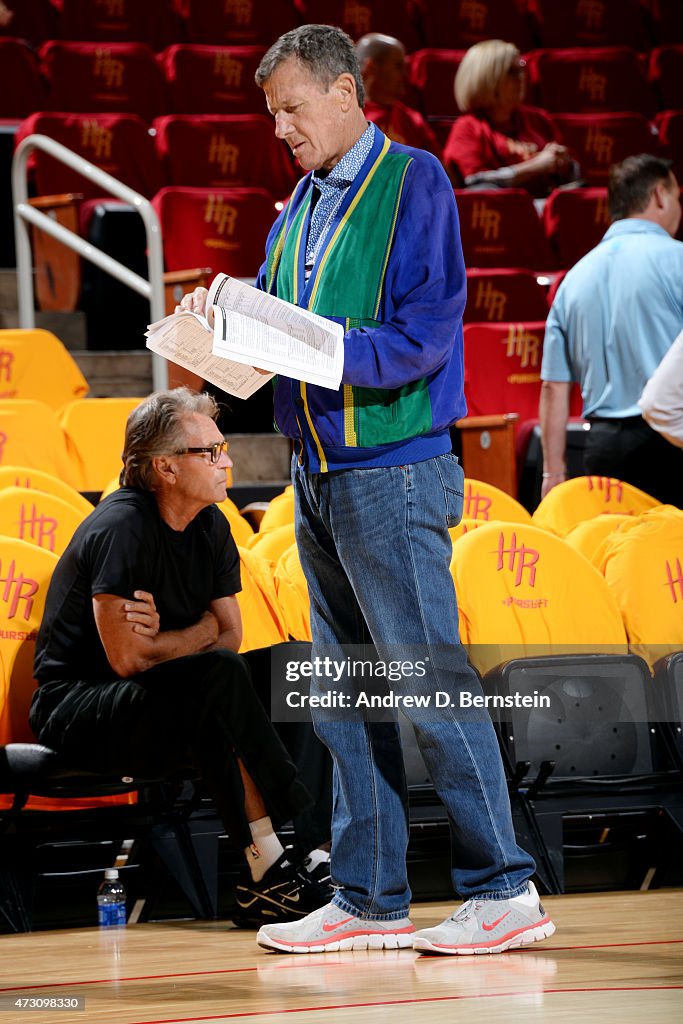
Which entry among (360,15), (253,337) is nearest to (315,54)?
(253,337)

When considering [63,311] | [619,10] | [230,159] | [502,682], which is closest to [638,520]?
[502,682]

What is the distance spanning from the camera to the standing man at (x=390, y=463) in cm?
208

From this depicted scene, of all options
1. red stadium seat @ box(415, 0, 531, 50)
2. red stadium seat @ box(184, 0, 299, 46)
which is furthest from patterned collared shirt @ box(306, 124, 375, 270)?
red stadium seat @ box(415, 0, 531, 50)

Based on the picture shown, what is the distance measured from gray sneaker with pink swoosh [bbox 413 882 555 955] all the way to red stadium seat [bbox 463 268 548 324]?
145 inches

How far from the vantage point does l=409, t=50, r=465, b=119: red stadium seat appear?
720 centimetres

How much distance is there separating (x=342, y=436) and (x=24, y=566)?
38.7 inches

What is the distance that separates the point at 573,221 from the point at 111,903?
4.38m

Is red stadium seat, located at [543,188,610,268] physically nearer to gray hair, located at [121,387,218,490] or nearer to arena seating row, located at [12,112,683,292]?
arena seating row, located at [12,112,683,292]

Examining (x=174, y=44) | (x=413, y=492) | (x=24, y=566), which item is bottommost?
(x=24, y=566)

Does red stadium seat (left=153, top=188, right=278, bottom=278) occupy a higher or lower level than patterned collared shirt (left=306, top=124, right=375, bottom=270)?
lower

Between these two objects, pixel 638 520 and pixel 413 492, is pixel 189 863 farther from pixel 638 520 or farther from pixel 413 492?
pixel 638 520

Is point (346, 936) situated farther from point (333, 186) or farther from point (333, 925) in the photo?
point (333, 186)

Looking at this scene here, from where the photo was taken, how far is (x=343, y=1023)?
1.67 metres

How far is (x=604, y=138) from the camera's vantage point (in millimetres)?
7109
